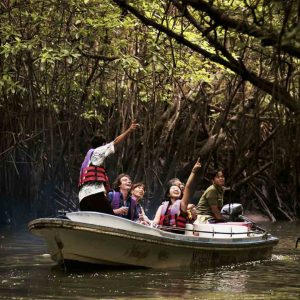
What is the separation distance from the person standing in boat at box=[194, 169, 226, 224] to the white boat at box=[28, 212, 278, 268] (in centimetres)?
87

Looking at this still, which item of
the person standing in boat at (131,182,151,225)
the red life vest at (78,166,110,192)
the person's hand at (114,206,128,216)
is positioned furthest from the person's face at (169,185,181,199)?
the red life vest at (78,166,110,192)

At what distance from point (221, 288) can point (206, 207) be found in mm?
3467

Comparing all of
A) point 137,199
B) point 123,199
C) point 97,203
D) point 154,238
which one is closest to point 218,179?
point 137,199

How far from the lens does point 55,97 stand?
14.5 meters

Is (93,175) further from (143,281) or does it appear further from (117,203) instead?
(143,281)

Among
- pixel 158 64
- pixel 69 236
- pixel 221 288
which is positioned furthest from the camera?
pixel 158 64

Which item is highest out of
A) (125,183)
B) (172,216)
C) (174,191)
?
(125,183)

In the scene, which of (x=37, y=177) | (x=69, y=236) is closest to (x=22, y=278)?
(x=69, y=236)

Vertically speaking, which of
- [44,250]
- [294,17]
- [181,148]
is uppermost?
[294,17]

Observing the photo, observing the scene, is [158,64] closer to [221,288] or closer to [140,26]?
[140,26]

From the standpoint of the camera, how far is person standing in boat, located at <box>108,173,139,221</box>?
10483mm

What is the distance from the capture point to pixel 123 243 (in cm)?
972

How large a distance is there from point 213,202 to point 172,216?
1339 mm

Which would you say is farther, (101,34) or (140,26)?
(140,26)
